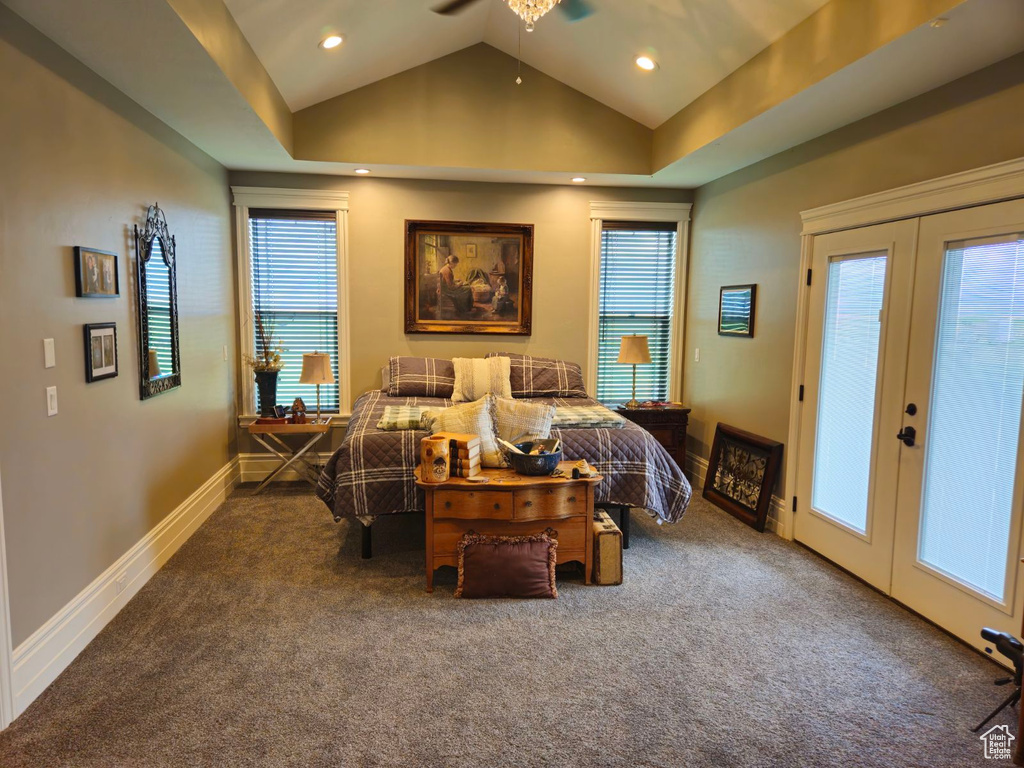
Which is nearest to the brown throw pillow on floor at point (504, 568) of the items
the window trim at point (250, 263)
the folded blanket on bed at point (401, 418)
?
the folded blanket on bed at point (401, 418)

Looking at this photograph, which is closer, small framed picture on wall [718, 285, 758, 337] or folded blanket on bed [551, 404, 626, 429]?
folded blanket on bed [551, 404, 626, 429]

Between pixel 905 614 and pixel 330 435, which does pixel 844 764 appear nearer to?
pixel 905 614

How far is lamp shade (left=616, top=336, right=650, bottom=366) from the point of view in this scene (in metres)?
5.05

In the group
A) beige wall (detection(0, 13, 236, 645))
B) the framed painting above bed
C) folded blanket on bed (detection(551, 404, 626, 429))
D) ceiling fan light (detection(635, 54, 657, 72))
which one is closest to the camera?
beige wall (detection(0, 13, 236, 645))

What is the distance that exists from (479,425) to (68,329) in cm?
193

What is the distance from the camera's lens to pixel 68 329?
256cm

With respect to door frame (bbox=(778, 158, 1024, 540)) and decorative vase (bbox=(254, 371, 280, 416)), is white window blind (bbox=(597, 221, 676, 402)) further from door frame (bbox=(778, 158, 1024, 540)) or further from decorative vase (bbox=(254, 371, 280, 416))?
decorative vase (bbox=(254, 371, 280, 416))

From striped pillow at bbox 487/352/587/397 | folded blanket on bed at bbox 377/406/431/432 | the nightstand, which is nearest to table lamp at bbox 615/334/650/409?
the nightstand

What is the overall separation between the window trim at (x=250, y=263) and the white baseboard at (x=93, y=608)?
1.25 metres

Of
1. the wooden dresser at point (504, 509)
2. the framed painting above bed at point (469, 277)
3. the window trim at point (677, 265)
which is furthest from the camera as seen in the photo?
the window trim at point (677, 265)

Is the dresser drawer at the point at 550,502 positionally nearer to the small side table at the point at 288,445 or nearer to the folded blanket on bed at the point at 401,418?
the folded blanket on bed at the point at 401,418

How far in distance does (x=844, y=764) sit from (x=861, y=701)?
1.35 feet

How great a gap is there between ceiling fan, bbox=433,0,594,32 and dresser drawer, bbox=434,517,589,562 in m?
2.37

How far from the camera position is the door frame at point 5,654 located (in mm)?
2078
